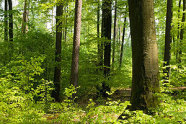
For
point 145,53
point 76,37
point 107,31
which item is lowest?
point 145,53

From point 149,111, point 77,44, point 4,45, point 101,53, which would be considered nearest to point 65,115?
point 149,111

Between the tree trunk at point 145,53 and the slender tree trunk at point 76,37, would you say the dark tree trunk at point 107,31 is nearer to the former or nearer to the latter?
the slender tree trunk at point 76,37

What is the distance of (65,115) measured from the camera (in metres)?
4.24

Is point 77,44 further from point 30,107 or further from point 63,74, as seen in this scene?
point 63,74

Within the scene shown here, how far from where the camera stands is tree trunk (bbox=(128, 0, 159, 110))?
3.57m

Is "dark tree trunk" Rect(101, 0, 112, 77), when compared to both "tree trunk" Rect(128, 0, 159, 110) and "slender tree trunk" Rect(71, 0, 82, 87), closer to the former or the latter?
"slender tree trunk" Rect(71, 0, 82, 87)

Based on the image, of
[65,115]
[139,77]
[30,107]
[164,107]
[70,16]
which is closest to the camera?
[164,107]

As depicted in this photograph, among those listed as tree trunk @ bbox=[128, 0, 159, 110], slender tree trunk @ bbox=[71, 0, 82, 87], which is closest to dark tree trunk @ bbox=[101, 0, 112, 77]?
slender tree trunk @ bbox=[71, 0, 82, 87]

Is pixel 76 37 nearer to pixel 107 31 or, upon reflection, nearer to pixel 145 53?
pixel 107 31

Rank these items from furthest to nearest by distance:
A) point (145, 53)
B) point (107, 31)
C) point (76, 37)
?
point (107, 31) < point (76, 37) < point (145, 53)

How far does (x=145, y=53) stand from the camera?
3605mm

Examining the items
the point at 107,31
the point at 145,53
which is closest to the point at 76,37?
the point at 107,31

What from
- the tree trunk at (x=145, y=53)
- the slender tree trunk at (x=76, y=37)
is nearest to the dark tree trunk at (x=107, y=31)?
the slender tree trunk at (x=76, y=37)

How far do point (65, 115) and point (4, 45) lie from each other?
858 cm
